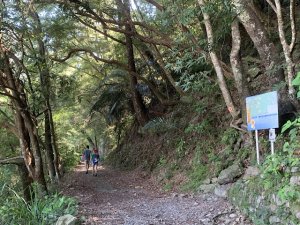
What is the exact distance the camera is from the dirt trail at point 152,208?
603 cm

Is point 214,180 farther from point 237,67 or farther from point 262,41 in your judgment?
point 262,41

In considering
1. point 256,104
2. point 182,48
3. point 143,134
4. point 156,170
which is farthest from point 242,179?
point 143,134

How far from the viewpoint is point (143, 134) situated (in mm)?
16453

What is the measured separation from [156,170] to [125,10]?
5.88 meters

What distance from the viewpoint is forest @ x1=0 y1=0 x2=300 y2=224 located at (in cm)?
618

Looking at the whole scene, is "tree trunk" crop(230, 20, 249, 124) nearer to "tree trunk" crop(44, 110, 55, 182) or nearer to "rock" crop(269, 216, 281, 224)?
"rock" crop(269, 216, 281, 224)

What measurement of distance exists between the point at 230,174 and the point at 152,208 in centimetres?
185

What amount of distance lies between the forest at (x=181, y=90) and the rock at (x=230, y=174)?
23 cm

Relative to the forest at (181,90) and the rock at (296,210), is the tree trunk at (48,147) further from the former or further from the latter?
the rock at (296,210)

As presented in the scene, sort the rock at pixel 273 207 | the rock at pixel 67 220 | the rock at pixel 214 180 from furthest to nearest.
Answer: the rock at pixel 214 180, the rock at pixel 67 220, the rock at pixel 273 207

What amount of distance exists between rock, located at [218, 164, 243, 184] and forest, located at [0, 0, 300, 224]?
0.23 m

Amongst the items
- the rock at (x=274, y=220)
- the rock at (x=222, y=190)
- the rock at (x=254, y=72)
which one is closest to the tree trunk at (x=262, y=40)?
the rock at (x=254, y=72)

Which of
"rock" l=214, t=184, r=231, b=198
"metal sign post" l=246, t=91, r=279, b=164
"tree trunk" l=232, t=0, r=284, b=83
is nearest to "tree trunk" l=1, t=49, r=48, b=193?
"rock" l=214, t=184, r=231, b=198

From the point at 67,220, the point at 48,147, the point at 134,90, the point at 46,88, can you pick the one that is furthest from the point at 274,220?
the point at 134,90
